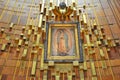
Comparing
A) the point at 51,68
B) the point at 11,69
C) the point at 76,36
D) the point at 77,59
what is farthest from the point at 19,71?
the point at 76,36

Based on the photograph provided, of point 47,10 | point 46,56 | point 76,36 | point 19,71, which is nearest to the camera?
point 19,71

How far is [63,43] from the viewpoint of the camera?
14.0 feet

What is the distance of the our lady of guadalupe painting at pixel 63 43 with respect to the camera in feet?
13.2

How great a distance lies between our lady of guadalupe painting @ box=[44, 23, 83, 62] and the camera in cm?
401

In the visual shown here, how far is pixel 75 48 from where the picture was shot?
4.16 metres

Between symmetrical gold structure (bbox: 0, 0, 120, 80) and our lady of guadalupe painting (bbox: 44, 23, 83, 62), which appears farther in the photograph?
our lady of guadalupe painting (bbox: 44, 23, 83, 62)

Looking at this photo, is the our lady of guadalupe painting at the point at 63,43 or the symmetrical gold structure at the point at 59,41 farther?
the our lady of guadalupe painting at the point at 63,43

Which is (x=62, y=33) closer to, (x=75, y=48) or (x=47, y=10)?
(x=75, y=48)

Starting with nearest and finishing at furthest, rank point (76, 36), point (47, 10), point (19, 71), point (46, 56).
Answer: point (19, 71)
point (46, 56)
point (76, 36)
point (47, 10)

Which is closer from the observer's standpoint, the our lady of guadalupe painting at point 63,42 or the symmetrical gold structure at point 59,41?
the symmetrical gold structure at point 59,41

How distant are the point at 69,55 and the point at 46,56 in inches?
17.0

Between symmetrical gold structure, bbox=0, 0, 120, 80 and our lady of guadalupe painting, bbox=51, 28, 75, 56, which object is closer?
symmetrical gold structure, bbox=0, 0, 120, 80

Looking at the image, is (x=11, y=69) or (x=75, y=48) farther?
(x=75, y=48)

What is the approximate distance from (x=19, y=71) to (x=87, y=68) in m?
1.20
